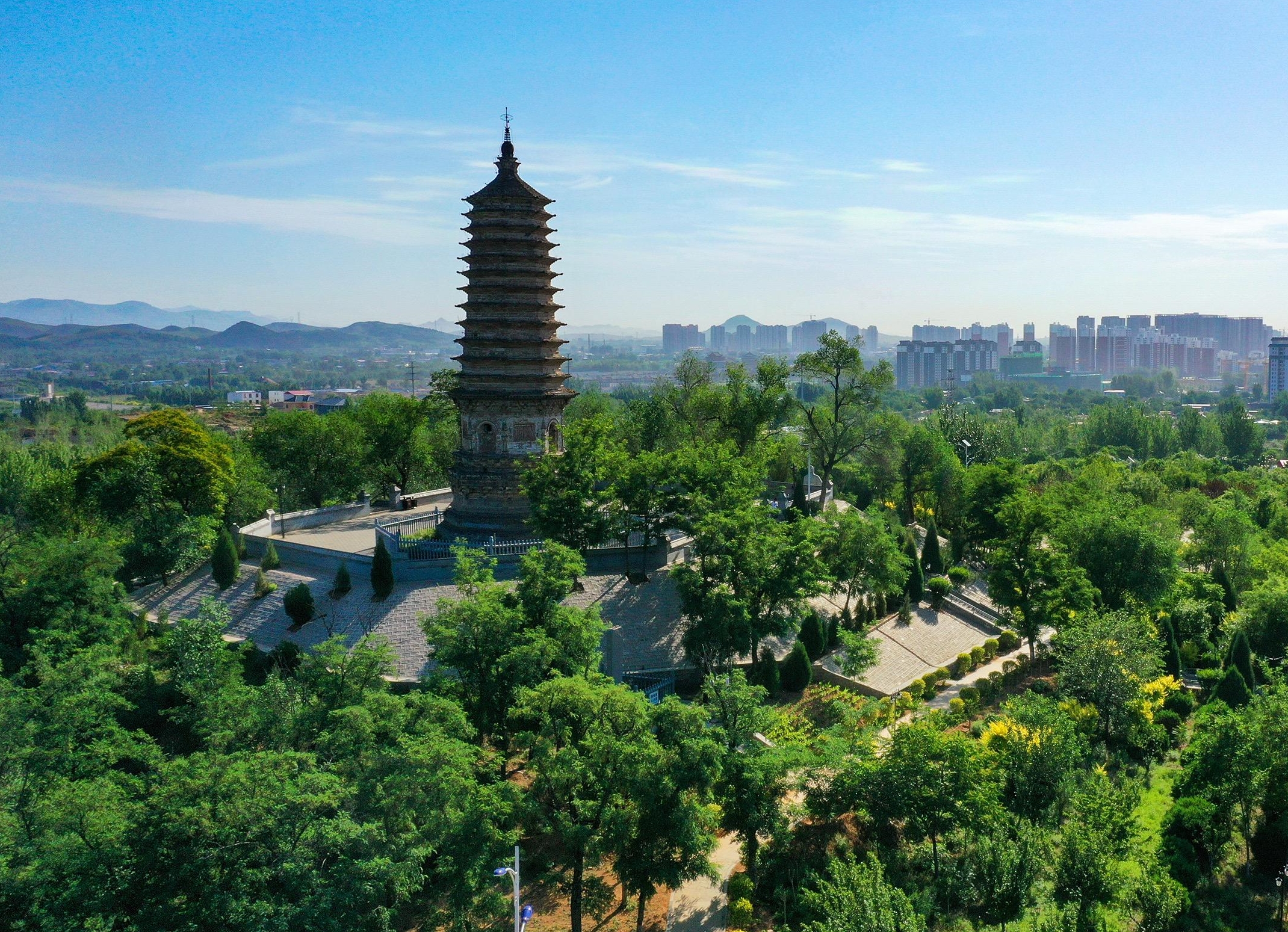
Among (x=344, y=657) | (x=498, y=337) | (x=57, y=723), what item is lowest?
(x=57, y=723)

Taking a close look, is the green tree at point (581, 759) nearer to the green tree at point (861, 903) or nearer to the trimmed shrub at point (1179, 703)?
the green tree at point (861, 903)

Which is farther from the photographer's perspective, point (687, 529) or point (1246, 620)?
point (1246, 620)

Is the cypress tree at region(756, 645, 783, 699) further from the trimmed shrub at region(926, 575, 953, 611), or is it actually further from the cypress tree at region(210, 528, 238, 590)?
the cypress tree at region(210, 528, 238, 590)

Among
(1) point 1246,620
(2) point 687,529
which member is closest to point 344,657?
(2) point 687,529

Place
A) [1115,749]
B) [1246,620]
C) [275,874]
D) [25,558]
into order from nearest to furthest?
1. [275,874]
2. [1115,749]
3. [25,558]
4. [1246,620]

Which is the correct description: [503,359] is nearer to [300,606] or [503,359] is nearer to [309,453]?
[300,606]

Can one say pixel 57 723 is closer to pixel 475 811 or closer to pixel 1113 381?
pixel 475 811

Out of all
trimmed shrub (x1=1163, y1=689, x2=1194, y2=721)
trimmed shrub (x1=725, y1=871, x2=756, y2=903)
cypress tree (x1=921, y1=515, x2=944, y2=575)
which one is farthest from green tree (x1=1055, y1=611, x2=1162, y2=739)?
→ cypress tree (x1=921, y1=515, x2=944, y2=575)
